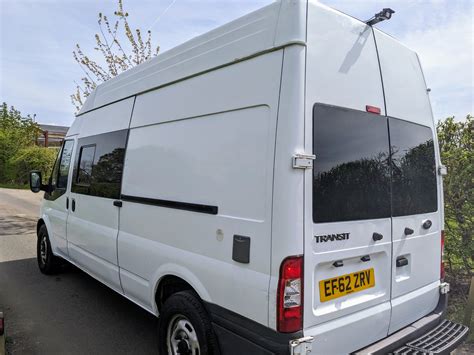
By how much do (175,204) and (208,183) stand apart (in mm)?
448

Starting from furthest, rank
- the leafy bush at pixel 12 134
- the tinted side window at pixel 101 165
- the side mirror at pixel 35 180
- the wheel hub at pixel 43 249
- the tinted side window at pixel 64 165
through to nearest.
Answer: the leafy bush at pixel 12 134
the wheel hub at pixel 43 249
the side mirror at pixel 35 180
the tinted side window at pixel 64 165
the tinted side window at pixel 101 165

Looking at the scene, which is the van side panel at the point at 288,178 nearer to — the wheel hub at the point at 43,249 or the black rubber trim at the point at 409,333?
the black rubber trim at the point at 409,333

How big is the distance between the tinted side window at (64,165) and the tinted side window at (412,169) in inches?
164

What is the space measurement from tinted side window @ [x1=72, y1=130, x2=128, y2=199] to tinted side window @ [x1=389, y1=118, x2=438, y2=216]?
2.54 m

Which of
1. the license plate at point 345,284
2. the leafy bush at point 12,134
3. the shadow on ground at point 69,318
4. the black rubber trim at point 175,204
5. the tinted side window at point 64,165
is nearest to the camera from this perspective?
the license plate at point 345,284

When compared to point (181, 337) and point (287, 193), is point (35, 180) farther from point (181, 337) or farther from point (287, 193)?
point (287, 193)

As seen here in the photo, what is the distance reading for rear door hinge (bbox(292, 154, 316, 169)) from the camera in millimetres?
2109

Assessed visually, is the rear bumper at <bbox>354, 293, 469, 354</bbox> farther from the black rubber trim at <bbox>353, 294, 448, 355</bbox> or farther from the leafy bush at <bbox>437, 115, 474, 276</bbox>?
the leafy bush at <bbox>437, 115, 474, 276</bbox>

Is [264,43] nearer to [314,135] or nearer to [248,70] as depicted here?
[248,70]

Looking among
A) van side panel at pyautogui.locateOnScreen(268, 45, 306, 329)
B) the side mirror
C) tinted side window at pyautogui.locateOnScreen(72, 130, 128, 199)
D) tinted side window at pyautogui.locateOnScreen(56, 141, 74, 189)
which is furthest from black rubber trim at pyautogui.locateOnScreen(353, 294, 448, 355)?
the side mirror

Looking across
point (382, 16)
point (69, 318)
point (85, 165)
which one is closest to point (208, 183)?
point (382, 16)

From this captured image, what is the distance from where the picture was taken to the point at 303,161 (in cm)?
213

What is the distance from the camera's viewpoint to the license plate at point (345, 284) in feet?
7.46

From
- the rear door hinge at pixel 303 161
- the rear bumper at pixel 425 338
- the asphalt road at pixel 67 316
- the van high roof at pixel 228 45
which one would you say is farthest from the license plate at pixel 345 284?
the asphalt road at pixel 67 316
